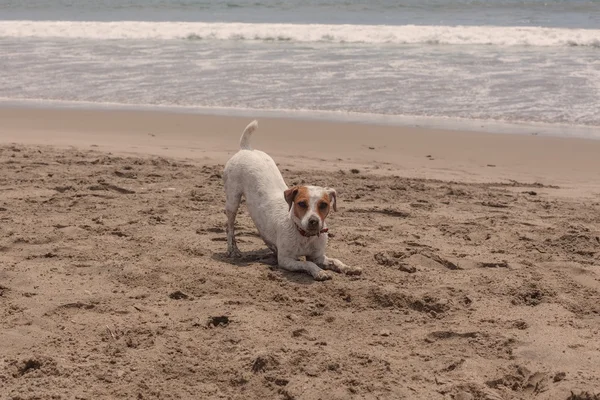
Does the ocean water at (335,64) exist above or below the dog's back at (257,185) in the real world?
above

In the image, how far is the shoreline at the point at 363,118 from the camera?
9.99 m

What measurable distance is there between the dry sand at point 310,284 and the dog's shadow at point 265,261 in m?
0.02

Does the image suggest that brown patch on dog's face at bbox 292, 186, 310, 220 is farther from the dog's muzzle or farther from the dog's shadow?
the dog's shadow

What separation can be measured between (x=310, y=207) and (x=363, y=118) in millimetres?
5976

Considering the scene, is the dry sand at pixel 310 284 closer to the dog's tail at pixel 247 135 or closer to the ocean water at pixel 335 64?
the dog's tail at pixel 247 135

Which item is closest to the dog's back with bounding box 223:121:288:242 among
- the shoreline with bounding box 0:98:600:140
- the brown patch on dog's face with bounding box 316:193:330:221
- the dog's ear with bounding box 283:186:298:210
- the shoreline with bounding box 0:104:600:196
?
the dog's ear with bounding box 283:186:298:210

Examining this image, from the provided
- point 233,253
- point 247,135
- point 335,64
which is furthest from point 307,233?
point 335,64

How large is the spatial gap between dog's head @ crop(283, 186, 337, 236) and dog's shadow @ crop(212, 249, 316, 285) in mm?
314

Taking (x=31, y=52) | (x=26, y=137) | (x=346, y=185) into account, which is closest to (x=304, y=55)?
(x=31, y=52)

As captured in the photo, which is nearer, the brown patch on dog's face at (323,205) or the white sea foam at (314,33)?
the brown patch on dog's face at (323,205)

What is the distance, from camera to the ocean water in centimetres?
1141

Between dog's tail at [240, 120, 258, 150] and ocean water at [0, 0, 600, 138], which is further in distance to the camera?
ocean water at [0, 0, 600, 138]

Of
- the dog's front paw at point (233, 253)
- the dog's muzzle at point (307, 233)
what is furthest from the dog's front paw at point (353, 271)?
the dog's front paw at point (233, 253)

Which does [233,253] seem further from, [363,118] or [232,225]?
[363,118]
